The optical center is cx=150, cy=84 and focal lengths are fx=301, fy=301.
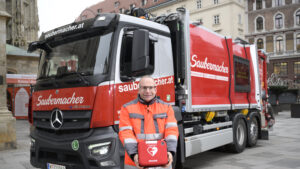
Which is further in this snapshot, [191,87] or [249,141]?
[249,141]

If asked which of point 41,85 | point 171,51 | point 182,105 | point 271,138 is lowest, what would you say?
point 271,138

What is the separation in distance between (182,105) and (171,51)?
3.32 ft

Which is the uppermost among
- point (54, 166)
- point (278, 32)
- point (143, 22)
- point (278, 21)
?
point (278, 21)

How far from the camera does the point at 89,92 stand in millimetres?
4172

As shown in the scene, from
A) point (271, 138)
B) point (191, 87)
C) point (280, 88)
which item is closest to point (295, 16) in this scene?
point (280, 88)

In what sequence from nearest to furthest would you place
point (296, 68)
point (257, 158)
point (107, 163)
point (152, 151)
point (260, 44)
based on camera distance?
point (152, 151) < point (107, 163) < point (257, 158) < point (296, 68) < point (260, 44)

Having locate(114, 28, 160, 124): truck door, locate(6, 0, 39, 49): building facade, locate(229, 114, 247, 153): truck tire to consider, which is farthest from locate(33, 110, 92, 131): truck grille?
locate(6, 0, 39, 49): building facade

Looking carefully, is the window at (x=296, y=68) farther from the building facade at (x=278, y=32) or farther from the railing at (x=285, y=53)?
the railing at (x=285, y=53)

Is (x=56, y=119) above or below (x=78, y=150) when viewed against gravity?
above

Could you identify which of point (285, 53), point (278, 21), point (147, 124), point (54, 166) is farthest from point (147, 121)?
point (278, 21)

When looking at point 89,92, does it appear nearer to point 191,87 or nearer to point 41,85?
point 41,85

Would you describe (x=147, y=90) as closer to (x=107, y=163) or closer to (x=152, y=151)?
(x=152, y=151)

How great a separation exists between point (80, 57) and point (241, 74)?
16.3 ft

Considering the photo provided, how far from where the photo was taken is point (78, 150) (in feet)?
13.6
